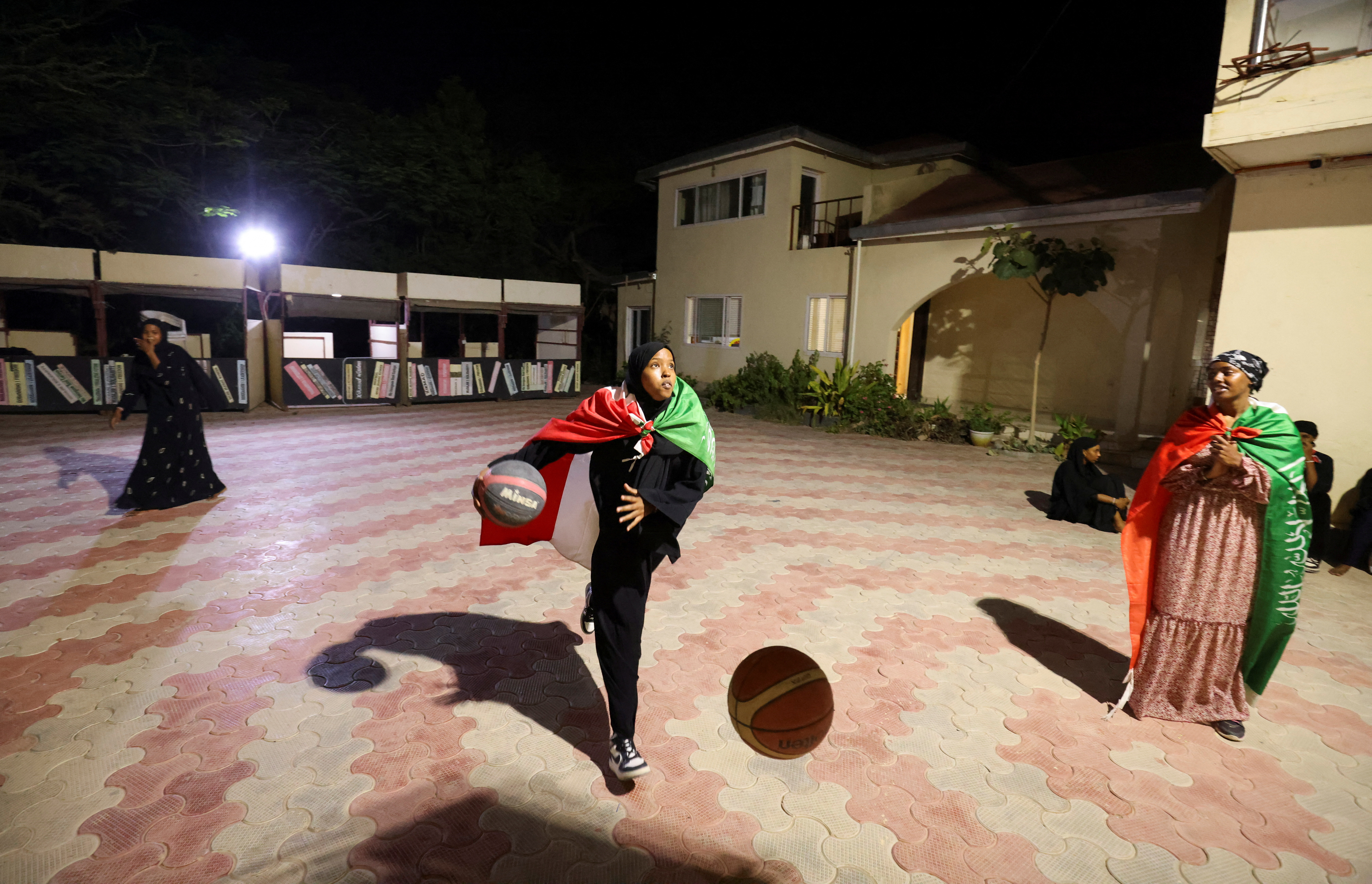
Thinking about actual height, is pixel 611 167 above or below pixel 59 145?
above

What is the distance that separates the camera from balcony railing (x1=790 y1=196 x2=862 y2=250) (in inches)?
668

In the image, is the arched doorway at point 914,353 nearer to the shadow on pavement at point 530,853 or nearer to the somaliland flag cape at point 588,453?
the somaliland flag cape at point 588,453

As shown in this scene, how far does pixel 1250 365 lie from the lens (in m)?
3.41

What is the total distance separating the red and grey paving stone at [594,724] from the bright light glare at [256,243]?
947 cm

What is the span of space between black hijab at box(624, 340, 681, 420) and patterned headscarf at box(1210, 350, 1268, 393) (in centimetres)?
273

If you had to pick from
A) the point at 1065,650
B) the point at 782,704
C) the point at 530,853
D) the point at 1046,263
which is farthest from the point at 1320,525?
the point at 530,853

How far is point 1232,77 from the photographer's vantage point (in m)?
6.75

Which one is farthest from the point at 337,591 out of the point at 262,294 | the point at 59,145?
the point at 59,145

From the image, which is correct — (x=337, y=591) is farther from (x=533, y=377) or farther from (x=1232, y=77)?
(x=533, y=377)

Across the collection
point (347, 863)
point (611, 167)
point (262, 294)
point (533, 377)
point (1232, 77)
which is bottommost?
point (347, 863)

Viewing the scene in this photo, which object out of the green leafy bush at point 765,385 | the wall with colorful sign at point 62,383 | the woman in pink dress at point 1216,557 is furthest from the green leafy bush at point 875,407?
the wall with colorful sign at point 62,383

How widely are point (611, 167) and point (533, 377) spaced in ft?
42.0

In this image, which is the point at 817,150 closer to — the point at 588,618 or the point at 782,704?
the point at 588,618

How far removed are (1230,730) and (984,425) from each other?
30.8 feet
